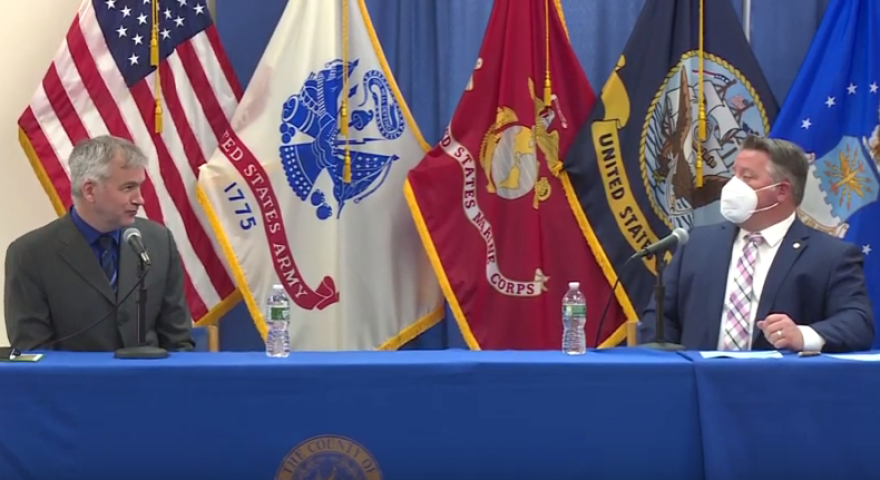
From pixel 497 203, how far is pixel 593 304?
60 centimetres

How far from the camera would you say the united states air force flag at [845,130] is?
12.9ft

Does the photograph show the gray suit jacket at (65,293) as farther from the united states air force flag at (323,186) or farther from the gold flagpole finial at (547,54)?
the gold flagpole finial at (547,54)

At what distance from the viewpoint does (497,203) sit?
13.2 feet

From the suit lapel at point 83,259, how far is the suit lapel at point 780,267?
7.07 ft

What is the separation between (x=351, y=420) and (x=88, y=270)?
126cm

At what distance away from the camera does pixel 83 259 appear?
3.08 metres

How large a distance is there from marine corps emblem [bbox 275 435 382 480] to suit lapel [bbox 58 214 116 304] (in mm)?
1113

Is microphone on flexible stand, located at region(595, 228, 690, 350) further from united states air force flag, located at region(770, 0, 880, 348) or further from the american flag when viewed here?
the american flag

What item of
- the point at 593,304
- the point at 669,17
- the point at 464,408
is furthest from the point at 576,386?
the point at 669,17

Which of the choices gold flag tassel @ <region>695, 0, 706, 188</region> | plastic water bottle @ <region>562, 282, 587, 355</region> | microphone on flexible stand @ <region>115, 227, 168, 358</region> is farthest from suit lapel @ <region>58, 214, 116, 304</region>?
gold flag tassel @ <region>695, 0, 706, 188</region>

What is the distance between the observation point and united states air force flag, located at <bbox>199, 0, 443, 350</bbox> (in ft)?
13.3

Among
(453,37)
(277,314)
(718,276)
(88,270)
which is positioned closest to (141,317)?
(277,314)

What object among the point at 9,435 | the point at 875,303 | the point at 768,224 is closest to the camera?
the point at 9,435

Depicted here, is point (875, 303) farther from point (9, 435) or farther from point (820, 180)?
point (9, 435)
